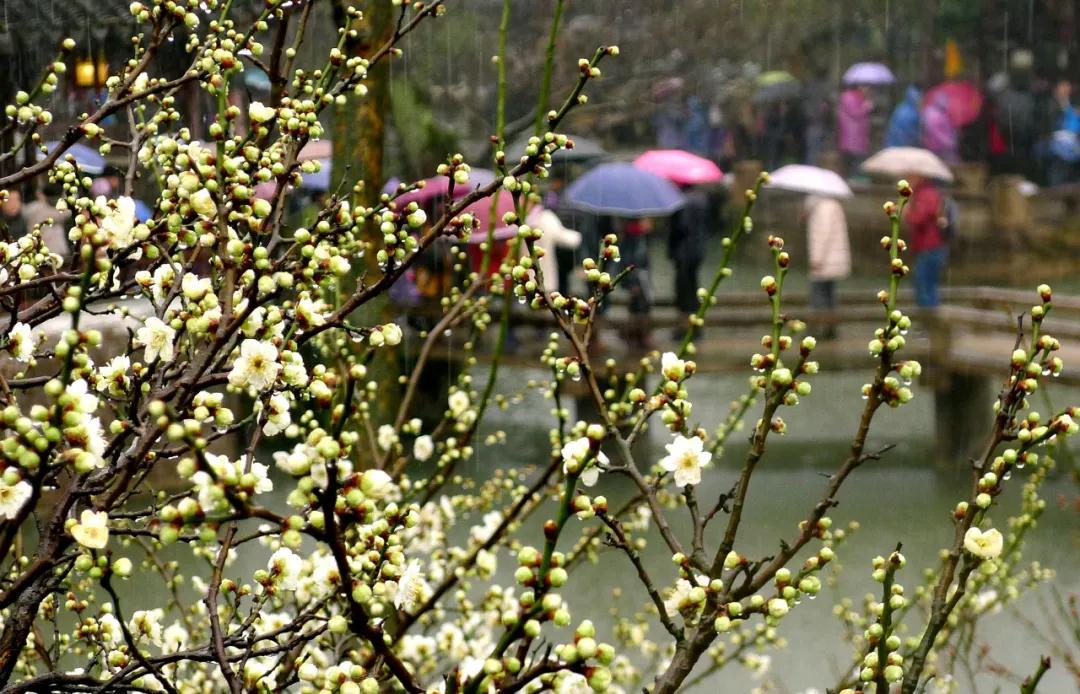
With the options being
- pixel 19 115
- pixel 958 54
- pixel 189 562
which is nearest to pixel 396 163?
pixel 189 562

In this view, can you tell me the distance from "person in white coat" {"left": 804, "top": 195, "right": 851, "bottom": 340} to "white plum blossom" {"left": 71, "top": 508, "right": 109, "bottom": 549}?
21.6ft

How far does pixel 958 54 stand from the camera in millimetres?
8305

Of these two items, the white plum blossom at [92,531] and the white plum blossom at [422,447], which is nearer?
the white plum blossom at [92,531]

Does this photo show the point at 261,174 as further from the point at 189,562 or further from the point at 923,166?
the point at 923,166

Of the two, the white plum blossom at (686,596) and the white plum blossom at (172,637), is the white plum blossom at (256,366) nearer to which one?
the white plum blossom at (686,596)

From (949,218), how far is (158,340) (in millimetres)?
7638

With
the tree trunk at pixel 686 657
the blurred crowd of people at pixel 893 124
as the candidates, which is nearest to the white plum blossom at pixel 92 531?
the tree trunk at pixel 686 657

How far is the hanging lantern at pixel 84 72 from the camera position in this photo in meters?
3.40

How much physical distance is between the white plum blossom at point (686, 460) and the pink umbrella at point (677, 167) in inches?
242

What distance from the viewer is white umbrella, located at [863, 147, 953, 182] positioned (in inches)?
307

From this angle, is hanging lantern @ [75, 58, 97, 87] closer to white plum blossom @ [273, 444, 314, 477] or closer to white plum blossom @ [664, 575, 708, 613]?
white plum blossom @ [664, 575, 708, 613]

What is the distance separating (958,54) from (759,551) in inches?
176

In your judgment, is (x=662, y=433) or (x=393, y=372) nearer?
(x=393, y=372)

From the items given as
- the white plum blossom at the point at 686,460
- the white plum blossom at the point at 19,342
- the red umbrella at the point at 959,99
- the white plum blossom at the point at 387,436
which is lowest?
the white plum blossom at the point at 686,460
